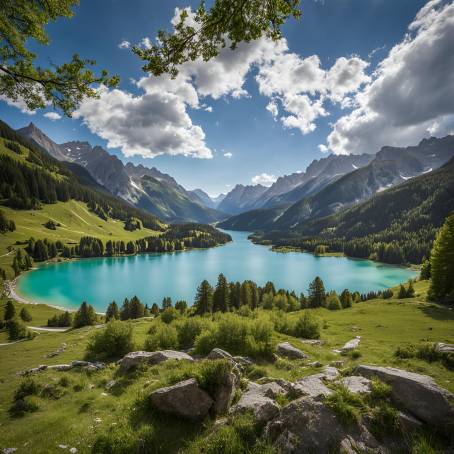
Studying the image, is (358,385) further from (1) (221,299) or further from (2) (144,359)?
(1) (221,299)

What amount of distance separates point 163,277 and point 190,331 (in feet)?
371

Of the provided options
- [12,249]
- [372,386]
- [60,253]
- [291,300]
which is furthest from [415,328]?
[60,253]

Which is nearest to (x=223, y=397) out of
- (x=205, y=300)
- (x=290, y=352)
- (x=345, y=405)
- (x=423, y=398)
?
(x=345, y=405)

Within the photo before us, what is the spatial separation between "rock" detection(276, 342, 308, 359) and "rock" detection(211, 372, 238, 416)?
11482 mm

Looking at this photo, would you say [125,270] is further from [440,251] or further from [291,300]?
[440,251]

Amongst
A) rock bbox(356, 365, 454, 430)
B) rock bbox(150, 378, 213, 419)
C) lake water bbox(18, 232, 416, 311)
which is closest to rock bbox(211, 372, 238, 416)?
rock bbox(150, 378, 213, 419)

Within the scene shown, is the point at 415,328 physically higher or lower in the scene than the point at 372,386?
lower

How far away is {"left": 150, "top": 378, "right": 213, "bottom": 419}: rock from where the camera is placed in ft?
30.0

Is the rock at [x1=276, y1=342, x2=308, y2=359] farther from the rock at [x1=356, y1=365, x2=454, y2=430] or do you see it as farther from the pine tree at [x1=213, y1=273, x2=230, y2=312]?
the pine tree at [x1=213, y1=273, x2=230, y2=312]

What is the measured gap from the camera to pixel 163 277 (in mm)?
132375

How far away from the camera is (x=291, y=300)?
229 feet

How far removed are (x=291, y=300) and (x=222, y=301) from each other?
20499 millimetres

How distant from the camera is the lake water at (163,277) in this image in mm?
99669

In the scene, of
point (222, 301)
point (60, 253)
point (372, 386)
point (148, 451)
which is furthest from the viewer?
point (60, 253)
